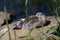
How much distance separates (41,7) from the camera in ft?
13.6

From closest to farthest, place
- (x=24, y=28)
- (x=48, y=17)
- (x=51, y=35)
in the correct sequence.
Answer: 1. (x=51, y=35)
2. (x=24, y=28)
3. (x=48, y=17)

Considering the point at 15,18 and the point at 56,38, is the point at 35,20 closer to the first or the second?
the point at 15,18

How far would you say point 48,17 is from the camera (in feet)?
12.6

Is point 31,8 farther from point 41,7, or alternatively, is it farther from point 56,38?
point 56,38

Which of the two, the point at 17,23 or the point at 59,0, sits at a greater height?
the point at 59,0

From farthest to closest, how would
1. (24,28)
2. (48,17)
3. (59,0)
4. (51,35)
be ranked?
(48,17) → (24,28) → (51,35) → (59,0)

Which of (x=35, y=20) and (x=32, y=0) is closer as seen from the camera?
(x=35, y=20)

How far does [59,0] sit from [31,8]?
2.16 metres

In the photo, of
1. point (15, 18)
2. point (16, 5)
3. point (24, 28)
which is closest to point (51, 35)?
point (24, 28)

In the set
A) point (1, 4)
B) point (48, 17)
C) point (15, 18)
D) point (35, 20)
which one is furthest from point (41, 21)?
point (1, 4)

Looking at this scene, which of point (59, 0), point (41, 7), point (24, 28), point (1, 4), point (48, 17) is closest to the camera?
point (59, 0)

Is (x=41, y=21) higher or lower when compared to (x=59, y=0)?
lower

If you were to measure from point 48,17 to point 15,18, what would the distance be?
598mm

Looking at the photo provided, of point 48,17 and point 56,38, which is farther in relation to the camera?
point 48,17
